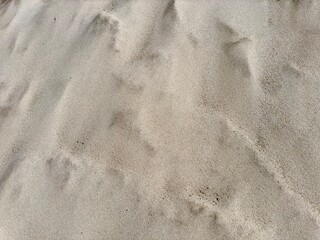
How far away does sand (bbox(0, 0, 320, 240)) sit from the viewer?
5.10ft

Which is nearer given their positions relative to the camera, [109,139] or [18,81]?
[109,139]

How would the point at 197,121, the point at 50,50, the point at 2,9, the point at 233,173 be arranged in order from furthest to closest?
the point at 2,9 < the point at 50,50 < the point at 197,121 < the point at 233,173

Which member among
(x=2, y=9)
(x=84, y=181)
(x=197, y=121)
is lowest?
(x=84, y=181)

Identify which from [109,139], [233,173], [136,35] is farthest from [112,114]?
[233,173]

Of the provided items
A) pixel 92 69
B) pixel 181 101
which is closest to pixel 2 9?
pixel 92 69

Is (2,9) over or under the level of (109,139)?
over

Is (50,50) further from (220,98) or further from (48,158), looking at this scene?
(220,98)

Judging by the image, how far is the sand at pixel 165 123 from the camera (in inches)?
61.2

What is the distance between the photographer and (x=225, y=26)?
191 centimetres

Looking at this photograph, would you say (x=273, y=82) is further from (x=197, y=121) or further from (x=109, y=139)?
(x=109, y=139)

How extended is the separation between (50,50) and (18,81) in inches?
7.1

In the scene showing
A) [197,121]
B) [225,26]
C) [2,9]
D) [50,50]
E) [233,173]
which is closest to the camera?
[233,173]

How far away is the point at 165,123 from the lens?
173 cm

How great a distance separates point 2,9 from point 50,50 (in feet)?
1.43
